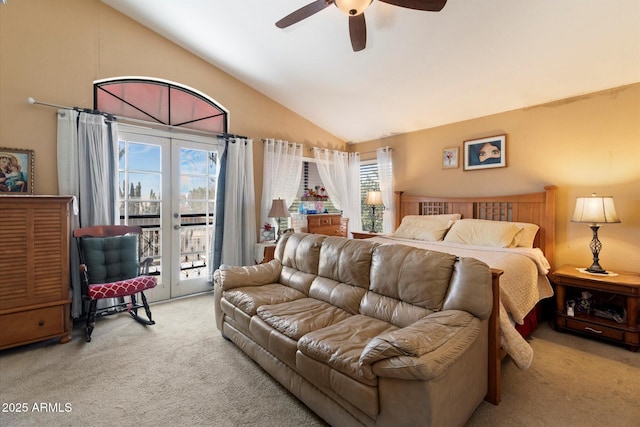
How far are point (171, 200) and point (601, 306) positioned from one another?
4863 millimetres

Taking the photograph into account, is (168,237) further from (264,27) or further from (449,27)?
(449,27)

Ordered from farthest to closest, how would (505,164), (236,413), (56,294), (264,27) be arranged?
1. (505,164)
2. (264,27)
3. (56,294)
4. (236,413)

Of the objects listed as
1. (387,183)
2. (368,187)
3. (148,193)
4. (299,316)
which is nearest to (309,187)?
(368,187)

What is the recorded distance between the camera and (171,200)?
12.1 ft

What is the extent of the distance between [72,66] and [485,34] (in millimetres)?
4039

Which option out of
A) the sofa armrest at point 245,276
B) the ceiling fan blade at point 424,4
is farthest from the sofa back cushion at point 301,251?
the ceiling fan blade at point 424,4

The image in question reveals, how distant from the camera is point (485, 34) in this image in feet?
8.32

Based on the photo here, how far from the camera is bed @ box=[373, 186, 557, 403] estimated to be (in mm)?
1844

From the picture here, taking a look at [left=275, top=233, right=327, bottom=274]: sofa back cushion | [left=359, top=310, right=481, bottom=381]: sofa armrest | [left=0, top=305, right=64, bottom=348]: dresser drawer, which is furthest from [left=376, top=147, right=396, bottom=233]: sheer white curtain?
[left=0, top=305, right=64, bottom=348]: dresser drawer

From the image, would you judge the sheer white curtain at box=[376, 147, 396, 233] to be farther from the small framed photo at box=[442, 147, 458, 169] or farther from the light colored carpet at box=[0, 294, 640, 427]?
the light colored carpet at box=[0, 294, 640, 427]

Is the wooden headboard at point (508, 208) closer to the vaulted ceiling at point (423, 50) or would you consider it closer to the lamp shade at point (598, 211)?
the lamp shade at point (598, 211)

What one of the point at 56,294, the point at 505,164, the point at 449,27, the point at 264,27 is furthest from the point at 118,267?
the point at 505,164

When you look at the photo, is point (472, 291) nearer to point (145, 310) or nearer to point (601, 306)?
point (601, 306)

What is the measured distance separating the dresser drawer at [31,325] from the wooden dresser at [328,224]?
3.10 metres
